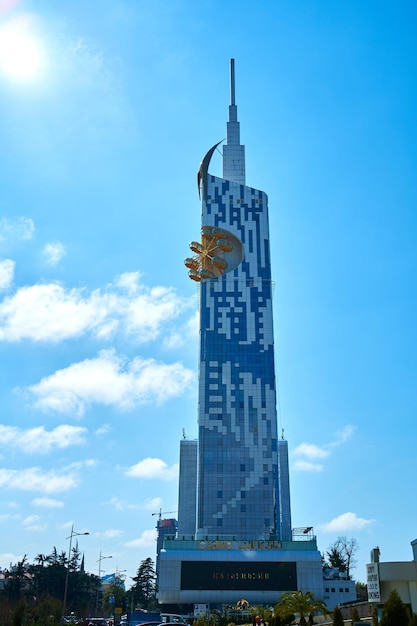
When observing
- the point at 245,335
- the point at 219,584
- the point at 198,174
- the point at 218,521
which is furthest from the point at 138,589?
the point at 198,174

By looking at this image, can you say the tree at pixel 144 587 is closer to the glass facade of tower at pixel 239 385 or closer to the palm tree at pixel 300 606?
the glass facade of tower at pixel 239 385

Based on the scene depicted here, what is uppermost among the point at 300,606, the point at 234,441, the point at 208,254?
the point at 208,254

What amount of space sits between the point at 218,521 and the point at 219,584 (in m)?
15.2

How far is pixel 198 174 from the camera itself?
134m

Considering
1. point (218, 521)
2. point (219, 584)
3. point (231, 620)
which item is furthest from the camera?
point (218, 521)

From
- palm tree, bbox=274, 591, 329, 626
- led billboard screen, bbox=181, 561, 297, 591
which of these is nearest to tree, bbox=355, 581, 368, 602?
led billboard screen, bbox=181, 561, 297, 591

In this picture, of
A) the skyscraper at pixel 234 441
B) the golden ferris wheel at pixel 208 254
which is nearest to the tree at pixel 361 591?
the skyscraper at pixel 234 441

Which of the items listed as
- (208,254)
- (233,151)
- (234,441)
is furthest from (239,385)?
(233,151)

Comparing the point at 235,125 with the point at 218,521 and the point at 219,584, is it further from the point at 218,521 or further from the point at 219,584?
the point at 219,584

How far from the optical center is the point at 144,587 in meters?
144

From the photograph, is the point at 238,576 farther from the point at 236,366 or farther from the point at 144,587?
the point at 144,587

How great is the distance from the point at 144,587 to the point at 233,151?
98.1m

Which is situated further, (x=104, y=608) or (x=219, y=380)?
(x=104, y=608)

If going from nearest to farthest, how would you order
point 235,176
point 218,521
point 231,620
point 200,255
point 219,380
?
1. point 231,620
2. point 218,521
3. point 219,380
4. point 200,255
5. point 235,176
